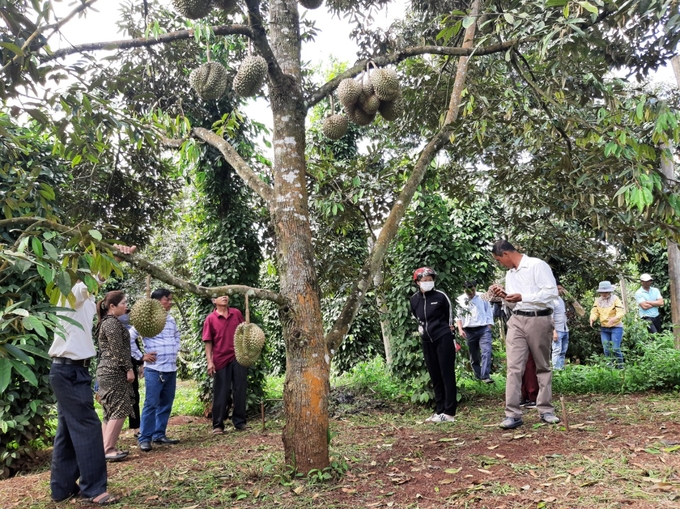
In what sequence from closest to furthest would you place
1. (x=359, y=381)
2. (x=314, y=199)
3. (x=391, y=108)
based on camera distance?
(x=391, y=108) < (x=314, y=199) < (x=359, y=381)

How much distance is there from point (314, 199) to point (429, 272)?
157 centimetres

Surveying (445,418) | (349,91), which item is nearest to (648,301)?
(445,418)

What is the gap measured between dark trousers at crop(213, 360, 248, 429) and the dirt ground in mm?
548

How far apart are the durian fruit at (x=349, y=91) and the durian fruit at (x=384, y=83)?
0.42 feet

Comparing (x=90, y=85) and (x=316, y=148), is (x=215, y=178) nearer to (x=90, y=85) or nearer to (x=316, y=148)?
(x=316, y=148)

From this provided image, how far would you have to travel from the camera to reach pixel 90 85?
288 centimetres

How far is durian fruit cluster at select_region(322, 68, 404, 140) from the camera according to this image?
139 inches

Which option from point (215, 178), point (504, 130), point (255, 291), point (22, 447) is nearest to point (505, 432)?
point (255, 291)

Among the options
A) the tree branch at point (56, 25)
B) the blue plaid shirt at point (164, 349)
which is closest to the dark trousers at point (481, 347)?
the blue plaid shirt at point (164, 349)

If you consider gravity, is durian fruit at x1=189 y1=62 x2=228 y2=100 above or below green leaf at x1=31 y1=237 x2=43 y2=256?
above

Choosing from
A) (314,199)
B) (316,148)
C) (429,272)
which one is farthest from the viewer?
(316,148)

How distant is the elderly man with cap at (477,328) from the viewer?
848 centimetres

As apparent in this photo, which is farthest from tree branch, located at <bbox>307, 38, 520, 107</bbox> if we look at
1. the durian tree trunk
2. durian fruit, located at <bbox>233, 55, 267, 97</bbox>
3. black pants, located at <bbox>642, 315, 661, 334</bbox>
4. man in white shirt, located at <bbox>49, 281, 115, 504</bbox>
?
black pants, located at <bbox>642, 315, 661, 334</bbox>

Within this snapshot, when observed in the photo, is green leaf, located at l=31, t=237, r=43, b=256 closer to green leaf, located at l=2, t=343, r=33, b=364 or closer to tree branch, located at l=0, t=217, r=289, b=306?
tree branch, located at l=0, t=217, r=289, b=306
